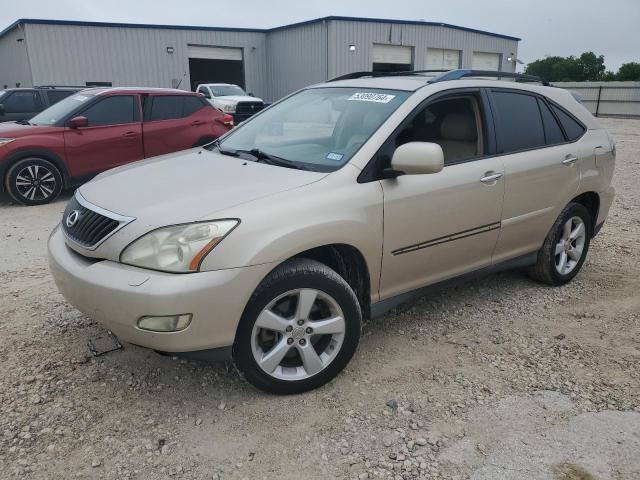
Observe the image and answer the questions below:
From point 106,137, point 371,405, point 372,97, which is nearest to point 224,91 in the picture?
point 106,137

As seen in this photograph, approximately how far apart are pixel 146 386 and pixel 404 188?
1.85m

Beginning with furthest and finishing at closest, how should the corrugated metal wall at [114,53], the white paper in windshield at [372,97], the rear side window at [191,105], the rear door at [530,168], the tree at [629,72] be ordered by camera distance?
the tree at [629,72] < the corrugated metal wall at [114,53] < the rear side window at [191,105] < the rear door at [530,168] < the white paper in windshield at [372,97]

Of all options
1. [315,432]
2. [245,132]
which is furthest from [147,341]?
[245,132]

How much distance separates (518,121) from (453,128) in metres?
0.61

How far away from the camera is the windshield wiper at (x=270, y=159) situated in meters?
3.22

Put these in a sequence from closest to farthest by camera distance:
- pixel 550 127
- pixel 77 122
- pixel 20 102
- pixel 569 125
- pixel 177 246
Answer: pixel 177 246
pixel 550 127
pixel 569 125
pixel 77 122
pixel 20 102

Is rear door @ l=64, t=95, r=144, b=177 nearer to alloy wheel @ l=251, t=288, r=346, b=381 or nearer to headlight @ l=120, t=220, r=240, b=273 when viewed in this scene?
headlight @ l=120, t=220, r=240, b=273

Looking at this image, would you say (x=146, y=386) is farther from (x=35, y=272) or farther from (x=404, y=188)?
(x=35, y=272)

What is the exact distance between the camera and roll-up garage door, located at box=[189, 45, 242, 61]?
26291 millimetres

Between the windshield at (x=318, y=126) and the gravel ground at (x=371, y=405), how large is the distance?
1.28m

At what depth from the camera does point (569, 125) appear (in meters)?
4.39

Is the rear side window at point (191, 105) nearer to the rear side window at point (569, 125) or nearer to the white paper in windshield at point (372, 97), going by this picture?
the white paper in windshield at point (372, 97)

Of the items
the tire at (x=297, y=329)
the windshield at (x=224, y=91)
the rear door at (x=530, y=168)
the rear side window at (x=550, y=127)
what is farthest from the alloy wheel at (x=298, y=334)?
the windshield at (x=224, y=91)

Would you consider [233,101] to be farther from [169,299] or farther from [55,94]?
[169,299]
